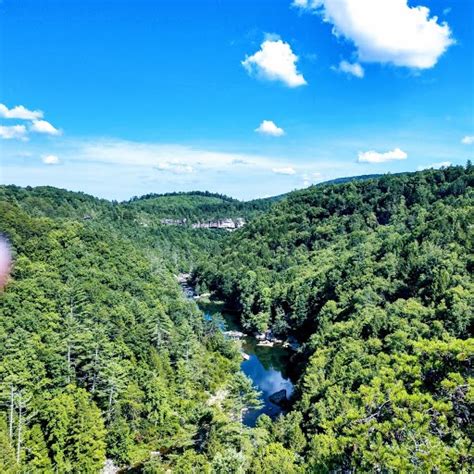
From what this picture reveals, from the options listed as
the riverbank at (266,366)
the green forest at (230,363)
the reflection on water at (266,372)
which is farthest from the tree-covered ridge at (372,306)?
the reflection on water at (266,372)

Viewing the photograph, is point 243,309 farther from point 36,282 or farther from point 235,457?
point 235,457

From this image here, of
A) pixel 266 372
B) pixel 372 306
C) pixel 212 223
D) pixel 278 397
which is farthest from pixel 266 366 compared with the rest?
pixel 212 223

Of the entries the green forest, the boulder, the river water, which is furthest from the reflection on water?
the green forest

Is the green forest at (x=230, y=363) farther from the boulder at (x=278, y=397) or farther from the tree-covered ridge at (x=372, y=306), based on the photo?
the boulder at (x=278, y=397)

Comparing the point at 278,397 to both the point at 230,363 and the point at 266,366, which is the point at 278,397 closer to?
the point at 230,363

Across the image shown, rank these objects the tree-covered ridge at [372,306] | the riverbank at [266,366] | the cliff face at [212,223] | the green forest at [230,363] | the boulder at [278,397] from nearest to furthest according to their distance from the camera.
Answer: the tree-covered ridge at [372,306] → the green forest at [230,363] → the riverbank at [266,366] → the boulder at [278,397] → the cliff face at [212,223]

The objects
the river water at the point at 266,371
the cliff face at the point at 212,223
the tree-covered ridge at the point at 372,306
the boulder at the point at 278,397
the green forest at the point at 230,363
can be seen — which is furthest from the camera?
the cliff face at the point at 212,223

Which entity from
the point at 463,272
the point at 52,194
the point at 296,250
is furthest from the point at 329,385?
the point at 52,194
